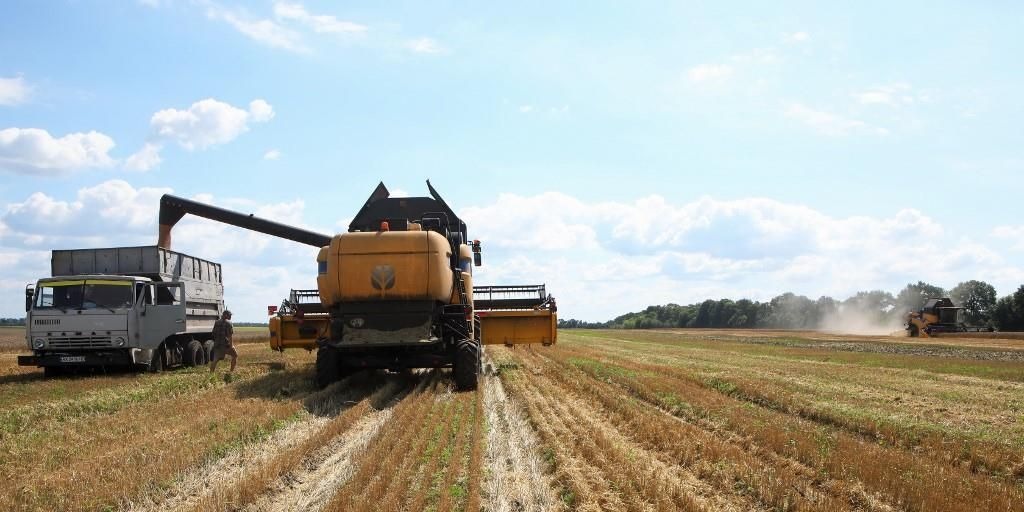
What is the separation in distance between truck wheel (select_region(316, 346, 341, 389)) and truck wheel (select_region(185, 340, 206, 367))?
793 cm

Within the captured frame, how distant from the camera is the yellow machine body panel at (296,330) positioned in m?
20.3

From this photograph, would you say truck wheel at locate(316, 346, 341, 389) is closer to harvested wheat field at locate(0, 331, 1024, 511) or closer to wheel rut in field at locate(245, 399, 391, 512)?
harvested wheat field at locate(0, 331, 1024, 511)

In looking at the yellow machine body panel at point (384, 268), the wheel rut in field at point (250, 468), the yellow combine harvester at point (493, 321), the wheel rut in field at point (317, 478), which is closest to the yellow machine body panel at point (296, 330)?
the yellow combine harvester at point (493, 321)

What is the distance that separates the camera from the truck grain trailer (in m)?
18.1

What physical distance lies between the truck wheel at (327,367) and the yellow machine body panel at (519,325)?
5070 millimetres

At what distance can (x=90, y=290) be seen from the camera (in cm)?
1855

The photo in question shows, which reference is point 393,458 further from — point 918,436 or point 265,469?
point 918,436

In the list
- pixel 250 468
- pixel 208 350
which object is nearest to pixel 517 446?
pixel 250 468

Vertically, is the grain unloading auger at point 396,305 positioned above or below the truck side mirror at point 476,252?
below

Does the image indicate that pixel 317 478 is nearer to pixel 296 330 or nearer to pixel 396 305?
pixel 396 305

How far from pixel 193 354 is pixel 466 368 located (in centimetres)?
1012

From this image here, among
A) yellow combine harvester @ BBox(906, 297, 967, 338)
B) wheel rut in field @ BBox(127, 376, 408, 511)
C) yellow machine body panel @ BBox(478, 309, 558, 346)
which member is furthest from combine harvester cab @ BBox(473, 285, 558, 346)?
yellow combine harvester @ BBox(906, 297, 967, 338)

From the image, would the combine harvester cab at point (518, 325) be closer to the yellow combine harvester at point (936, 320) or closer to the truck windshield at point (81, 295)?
the truck windshield at point (81, 295)

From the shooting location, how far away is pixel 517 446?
9.34 meters
